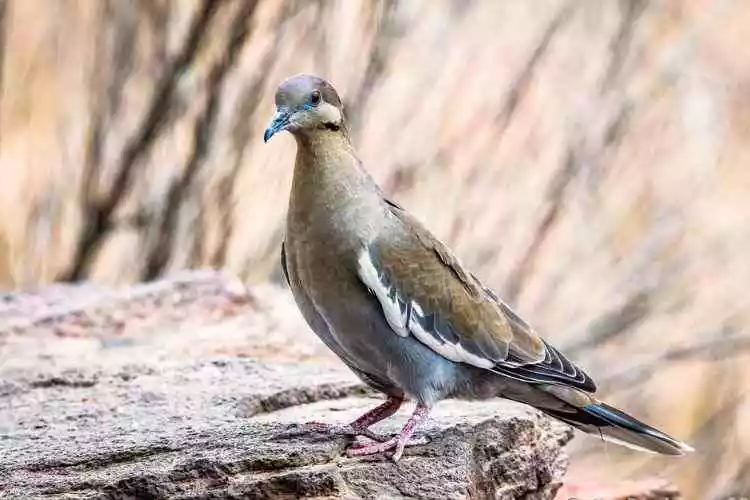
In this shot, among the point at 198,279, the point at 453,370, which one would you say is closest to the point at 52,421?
the point at 453,370

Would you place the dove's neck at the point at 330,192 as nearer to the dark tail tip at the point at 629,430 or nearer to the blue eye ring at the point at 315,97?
the blue eye ring at the point at 315,97

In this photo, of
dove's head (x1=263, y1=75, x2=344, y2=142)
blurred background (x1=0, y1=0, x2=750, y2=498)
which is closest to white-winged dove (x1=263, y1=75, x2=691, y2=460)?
dove's head (x1=263, y1=75, x2=344, y2=142)

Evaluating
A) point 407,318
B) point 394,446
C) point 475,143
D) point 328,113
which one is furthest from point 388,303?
point 475,143

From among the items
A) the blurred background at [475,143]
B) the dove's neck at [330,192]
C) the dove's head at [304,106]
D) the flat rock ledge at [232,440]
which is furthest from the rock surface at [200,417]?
the blurred background at [475,143]

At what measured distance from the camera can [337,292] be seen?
2.18 meters

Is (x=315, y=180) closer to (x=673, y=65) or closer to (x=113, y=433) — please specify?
(x=113, y=433)

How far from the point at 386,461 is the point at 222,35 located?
9.97 feet

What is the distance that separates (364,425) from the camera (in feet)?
7.64

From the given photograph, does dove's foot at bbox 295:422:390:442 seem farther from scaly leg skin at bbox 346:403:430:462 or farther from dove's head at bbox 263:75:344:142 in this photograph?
dove's head at bbox 263:75:344:142

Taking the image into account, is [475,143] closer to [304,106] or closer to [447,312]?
[447,312]

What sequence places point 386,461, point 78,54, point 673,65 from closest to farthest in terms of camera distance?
point 386,461 → point 673,65 → point 78,54

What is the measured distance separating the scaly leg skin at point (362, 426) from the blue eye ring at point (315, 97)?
705 millimetres

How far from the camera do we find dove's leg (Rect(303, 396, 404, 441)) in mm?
2289

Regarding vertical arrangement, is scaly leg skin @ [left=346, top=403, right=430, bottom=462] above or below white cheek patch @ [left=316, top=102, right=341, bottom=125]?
below
